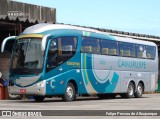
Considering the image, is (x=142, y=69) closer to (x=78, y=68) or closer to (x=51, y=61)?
(x=78, y=68)

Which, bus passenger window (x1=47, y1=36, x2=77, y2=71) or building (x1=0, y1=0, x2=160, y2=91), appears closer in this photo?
bus passenger window (x1=47, y1=36, x2=77, y2=71)

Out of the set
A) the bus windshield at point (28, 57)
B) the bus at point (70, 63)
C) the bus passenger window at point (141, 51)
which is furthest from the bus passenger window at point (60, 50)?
the bus passenger window at point (141, 51)

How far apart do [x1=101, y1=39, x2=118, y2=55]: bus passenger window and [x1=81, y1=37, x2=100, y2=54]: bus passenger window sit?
54cm

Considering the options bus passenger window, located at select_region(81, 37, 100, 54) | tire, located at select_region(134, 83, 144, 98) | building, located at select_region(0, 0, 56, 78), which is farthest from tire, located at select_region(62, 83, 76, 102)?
tire, located at select_region(134, 83, 144, 98)

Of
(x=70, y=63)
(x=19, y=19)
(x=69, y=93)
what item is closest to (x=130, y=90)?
(x=69, y=93)

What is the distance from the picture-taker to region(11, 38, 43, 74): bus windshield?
22.7 metres

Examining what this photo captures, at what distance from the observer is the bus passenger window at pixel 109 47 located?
2708 centimetres

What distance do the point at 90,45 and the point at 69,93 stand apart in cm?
303

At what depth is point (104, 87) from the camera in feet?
90.4

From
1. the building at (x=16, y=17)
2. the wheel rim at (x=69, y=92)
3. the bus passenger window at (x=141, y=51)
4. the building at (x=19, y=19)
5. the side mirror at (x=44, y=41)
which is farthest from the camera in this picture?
the building at (x=19, y=19)

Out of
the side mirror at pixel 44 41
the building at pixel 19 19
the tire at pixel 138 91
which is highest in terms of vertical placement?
the building at pixel 19 19

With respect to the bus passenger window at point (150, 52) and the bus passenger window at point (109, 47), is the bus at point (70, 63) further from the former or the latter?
the bus passenger window at point (150, 52)

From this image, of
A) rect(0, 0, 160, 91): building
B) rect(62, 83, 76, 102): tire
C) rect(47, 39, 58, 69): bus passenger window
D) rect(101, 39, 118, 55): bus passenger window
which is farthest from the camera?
rect(0, 0, 160, 91): building

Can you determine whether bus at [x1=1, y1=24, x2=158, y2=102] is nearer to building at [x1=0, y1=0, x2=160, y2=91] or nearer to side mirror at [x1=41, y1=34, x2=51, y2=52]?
side mirror at [x1=41, y1=34, x2=51, y2=52]
